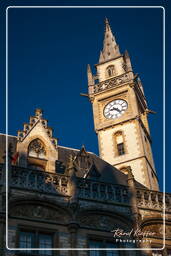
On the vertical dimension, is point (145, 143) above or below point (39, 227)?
above

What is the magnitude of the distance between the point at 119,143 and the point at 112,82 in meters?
5.91

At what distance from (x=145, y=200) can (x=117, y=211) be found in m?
1.84

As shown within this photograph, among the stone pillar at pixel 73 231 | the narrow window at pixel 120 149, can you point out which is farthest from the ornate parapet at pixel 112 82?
the stone pillar at pixel 73 231

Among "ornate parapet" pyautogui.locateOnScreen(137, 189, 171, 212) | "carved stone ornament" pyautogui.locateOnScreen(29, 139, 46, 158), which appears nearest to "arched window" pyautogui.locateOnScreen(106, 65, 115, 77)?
"carved stone ornament" pyautogui.locateOnScreen(29, 139, 46, 158)

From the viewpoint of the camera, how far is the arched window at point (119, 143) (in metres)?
38.1

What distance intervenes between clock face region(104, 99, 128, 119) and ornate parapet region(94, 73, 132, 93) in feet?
5.71

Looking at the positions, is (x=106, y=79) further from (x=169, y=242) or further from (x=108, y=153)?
(x=169, y=242)

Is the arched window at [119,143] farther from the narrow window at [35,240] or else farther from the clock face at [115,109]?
the narrow window at [35,240]

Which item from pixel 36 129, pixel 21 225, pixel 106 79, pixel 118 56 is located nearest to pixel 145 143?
pixel 106 79

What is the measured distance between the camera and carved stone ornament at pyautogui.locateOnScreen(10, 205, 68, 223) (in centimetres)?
2128

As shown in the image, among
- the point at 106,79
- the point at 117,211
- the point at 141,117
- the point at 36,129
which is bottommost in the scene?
the point at 117,211

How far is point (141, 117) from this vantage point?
40.7 m

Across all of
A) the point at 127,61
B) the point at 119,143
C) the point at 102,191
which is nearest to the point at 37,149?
the point at 102,191

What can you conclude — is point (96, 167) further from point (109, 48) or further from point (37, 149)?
point (109, 48)
